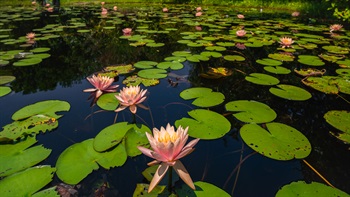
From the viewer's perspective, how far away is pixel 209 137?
5.74 feet

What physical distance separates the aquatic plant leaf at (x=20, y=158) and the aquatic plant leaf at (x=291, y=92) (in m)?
2.46

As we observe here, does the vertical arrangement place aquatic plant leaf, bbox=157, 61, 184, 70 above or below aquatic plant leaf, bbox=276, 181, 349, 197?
above

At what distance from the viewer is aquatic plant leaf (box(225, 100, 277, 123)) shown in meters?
1.97

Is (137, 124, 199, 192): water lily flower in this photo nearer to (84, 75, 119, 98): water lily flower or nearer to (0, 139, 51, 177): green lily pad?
(0, 139, 51, 177): green lily pad

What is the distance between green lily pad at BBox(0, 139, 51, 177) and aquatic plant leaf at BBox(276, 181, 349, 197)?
1.69 m

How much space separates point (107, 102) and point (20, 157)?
95cm

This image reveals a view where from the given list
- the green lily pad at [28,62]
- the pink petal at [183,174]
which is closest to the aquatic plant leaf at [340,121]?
the pink petal at [183,174]

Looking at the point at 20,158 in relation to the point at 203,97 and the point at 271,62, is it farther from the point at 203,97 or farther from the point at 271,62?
the point at 271,62

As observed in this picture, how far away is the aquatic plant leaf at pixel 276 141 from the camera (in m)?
1.56

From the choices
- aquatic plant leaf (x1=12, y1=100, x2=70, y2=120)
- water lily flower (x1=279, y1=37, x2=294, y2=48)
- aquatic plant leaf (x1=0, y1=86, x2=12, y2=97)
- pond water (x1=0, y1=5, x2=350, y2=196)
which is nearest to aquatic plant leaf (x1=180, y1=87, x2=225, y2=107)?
pond water (x1=0, y1=5, x2=350, y2=196)

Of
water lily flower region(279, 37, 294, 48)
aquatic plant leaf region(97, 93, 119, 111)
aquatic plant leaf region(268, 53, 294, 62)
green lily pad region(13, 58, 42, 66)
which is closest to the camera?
aquatic plant leaf region(97, 93, 119, 111)

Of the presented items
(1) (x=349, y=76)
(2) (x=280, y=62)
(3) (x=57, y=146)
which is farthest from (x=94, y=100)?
(1) (x=349, y=76)

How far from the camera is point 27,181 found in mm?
1324

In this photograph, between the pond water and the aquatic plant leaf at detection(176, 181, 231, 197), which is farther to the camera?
the pond water
